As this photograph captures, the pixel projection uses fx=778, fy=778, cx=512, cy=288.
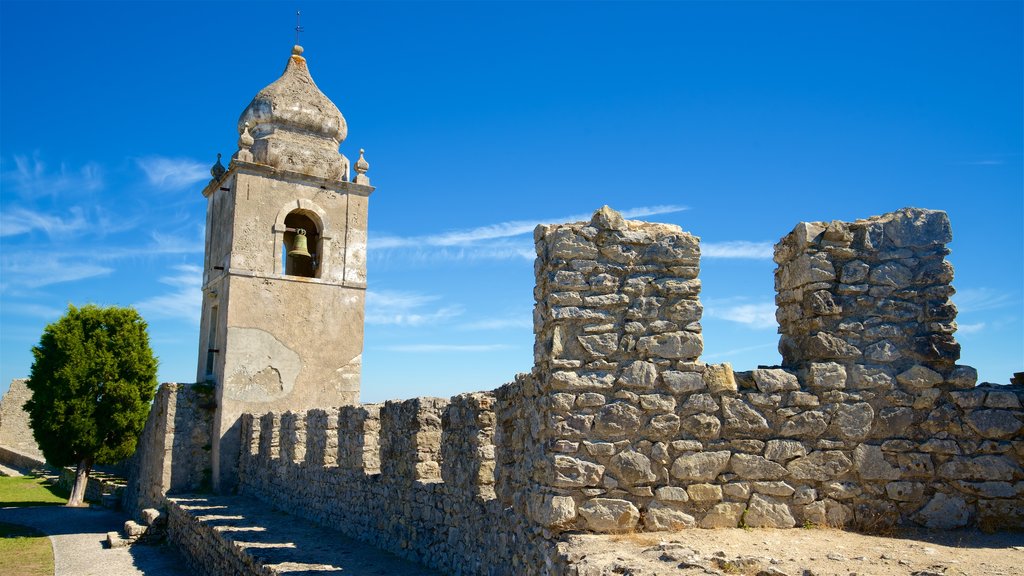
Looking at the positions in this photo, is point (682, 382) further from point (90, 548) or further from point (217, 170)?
point (217, 170)

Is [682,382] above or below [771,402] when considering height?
above

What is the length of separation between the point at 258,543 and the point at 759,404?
663 centimetres

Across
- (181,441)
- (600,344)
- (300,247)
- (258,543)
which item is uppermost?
(300,247)

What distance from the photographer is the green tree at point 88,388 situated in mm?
20203

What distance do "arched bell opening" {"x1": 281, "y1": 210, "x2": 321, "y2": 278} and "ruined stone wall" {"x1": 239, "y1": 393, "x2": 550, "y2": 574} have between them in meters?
5.20

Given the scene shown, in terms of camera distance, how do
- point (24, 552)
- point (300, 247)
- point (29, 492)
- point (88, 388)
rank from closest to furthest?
point (24, 552)
point (300, 247)
point (88, 388)
point (29, 492)

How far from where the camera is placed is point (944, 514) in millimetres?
5453

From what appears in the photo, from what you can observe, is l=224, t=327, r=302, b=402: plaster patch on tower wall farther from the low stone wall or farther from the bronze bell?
the low stone wall

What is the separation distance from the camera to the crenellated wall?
5285 millimetres

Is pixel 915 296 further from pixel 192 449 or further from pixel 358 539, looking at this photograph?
pixel 192 449

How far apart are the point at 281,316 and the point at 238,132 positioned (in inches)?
180

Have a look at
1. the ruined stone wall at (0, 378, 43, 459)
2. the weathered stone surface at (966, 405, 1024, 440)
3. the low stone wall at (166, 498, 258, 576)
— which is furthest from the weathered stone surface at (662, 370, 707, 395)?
the ruined stone wall at (0, 378, 43, 459)

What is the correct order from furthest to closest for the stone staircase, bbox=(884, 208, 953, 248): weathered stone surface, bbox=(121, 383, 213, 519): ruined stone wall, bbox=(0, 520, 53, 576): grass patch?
bbox=(121, 383, 213, 519): ruined stone wall → the stone staircase → bbox=(0, 520, 53, 576): grass patch → bbox=(884, 208, 953, 248): weathered stone surface

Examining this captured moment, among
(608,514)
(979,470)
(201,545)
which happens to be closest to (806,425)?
(979,470)
